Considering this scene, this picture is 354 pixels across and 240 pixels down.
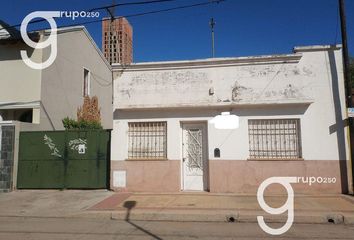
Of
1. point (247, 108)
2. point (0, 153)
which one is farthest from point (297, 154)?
point (0, 153)

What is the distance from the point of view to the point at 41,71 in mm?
15070

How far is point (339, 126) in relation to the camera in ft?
36.7

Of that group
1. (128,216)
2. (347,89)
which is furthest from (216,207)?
(347,89)

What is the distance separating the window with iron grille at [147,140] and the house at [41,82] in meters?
4.23

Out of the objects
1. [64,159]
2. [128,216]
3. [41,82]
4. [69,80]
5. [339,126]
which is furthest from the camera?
[69,80]

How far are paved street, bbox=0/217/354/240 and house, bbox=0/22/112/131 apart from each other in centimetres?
631

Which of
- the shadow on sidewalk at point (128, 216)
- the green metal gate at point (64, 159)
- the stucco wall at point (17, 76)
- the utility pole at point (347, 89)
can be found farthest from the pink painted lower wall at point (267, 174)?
the stucco wall at point (17, 76)

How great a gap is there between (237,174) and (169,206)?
9.52 feet

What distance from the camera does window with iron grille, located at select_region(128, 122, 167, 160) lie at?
474 inches

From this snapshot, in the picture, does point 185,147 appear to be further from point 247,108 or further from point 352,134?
point 352,134

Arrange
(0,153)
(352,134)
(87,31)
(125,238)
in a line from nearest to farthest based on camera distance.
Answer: (125,238)
(352,134)
(0,153)
(87,31)

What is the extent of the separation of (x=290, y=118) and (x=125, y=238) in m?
6.84

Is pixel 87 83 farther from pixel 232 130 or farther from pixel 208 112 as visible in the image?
pixel 232 130

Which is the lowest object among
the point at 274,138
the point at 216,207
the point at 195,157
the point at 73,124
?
the point at 216,207
